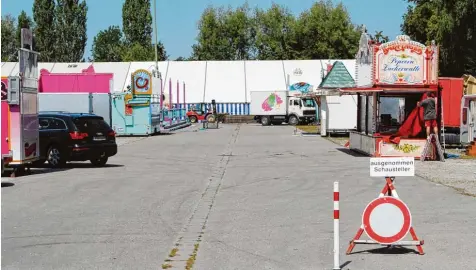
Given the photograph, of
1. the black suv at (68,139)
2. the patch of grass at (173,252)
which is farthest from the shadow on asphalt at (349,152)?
the patch of grass at (173,252)

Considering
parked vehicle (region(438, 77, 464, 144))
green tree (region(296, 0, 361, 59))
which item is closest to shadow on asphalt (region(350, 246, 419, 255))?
parked vehicle (region(438, 77, 464, 144))

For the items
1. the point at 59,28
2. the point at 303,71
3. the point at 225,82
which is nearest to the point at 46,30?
the point at 59,28

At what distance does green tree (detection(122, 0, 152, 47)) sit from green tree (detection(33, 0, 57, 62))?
28.1ft

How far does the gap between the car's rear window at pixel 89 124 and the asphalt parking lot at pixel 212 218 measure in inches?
58.2

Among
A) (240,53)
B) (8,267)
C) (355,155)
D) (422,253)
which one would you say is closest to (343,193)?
(422,253)

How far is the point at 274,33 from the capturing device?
10650 cm

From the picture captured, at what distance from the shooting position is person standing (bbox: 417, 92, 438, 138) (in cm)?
2367

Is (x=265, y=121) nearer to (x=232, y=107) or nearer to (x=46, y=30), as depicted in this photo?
(x=232, y=107)

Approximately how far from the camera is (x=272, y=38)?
10625 centimetres

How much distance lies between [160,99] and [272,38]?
6178 centimetres

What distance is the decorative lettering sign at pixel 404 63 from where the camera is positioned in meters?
24.9

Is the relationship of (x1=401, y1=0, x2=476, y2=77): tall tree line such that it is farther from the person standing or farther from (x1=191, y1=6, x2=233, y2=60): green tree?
(x1=191, y1=6, x2=233, y2=60): green tree

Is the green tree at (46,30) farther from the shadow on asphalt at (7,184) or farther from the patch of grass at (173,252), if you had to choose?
the patch of grass at (173,252)

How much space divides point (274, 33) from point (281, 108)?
147 feet
